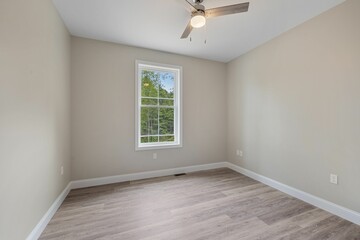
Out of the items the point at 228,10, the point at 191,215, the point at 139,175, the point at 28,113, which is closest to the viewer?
the point at 28,113

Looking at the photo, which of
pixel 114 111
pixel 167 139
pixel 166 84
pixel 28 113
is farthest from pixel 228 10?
pixel 167 139

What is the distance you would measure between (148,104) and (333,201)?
10.8ft

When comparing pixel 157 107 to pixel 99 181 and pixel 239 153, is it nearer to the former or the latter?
pixel 99 181

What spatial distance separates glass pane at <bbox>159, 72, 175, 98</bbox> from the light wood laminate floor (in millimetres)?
1889

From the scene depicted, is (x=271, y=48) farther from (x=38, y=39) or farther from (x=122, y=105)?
(x=38, y=39)

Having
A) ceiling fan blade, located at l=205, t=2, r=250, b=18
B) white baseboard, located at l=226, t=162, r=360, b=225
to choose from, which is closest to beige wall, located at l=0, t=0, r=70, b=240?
ceiling fan blade, located at l=205, t=2, r=250, b=18

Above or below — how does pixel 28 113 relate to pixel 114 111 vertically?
below

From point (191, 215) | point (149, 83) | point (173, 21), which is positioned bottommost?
point (191, 215)

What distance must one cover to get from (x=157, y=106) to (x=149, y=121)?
369mm

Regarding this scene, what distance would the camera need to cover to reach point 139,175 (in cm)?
331

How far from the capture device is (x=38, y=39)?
172 centimetres

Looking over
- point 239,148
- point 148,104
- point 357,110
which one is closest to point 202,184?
point 239,148

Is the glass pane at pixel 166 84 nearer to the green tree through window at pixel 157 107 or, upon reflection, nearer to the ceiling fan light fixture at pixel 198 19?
the green tree through window at pixel 157 107

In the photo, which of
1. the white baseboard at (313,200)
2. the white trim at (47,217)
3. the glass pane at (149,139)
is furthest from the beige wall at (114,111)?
the white baseboard at (313,200)
